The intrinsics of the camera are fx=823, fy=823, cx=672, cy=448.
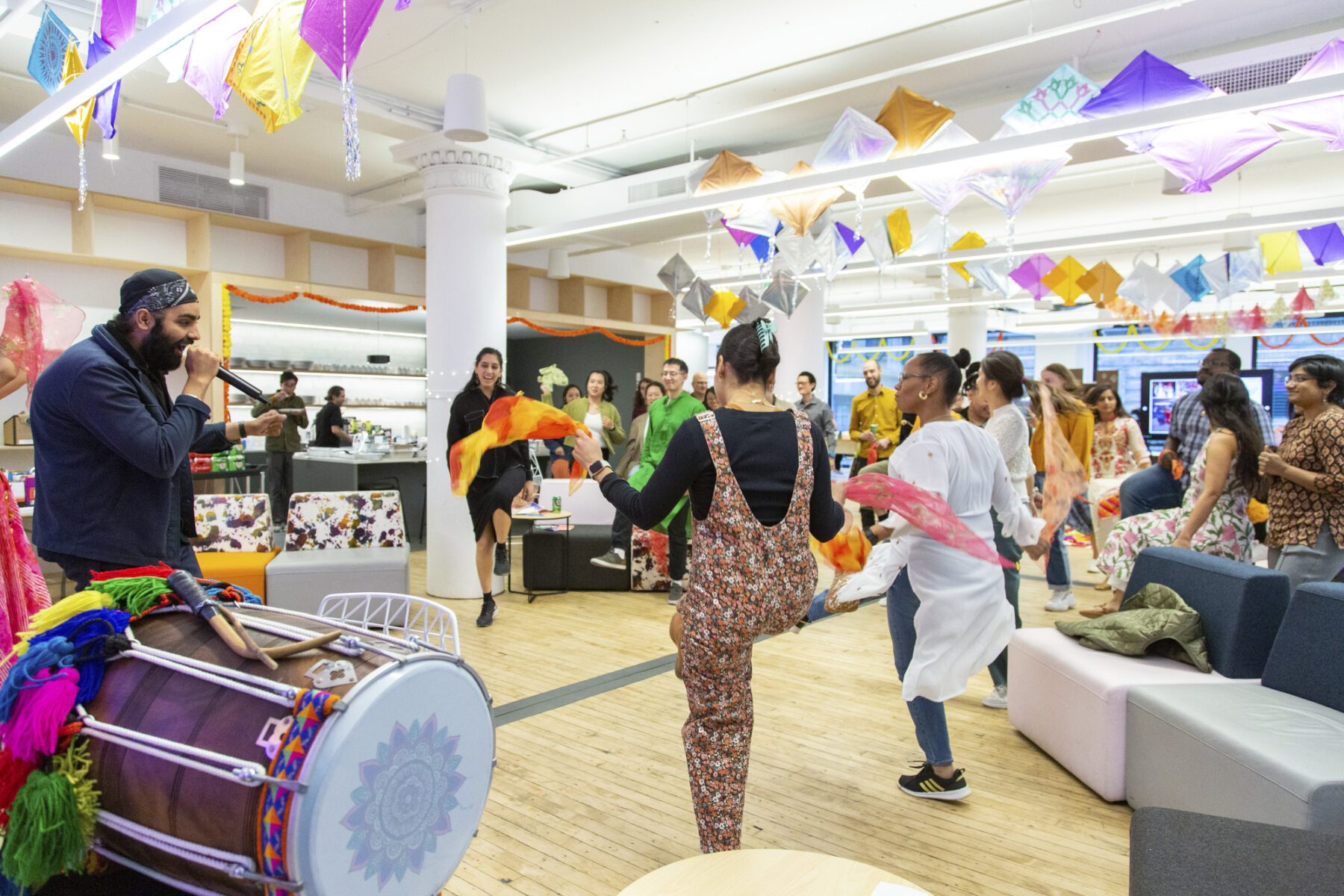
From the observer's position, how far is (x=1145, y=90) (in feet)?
13.8

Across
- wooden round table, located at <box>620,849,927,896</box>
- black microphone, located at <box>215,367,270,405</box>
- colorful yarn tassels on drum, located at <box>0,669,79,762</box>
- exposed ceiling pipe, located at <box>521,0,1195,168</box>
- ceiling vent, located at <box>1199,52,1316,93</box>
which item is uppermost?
exposed ceiling pipe, located at <box>521,0,1195,168</box>

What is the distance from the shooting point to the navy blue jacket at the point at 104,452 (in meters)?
1.88

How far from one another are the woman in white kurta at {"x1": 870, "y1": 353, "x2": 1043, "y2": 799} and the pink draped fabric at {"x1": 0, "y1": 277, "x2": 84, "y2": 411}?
2.71m

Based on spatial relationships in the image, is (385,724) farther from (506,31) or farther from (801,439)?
(506,31)

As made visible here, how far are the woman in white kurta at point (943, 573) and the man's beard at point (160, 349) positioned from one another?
2.15 m

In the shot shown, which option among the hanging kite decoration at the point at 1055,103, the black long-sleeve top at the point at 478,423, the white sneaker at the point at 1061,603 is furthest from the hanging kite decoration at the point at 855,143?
the white sneaker at the point at 1061,603

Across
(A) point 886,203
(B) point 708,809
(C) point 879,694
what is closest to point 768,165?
(A) point 886,203

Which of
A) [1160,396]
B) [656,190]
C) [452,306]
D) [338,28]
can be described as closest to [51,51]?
[452,306]

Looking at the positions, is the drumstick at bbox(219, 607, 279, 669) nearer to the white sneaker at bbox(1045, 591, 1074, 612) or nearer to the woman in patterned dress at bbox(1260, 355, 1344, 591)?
the woman in patterned dress at bbox(1260, 355, 1344, 591)

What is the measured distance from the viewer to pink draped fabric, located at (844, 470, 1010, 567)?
8.50 feet

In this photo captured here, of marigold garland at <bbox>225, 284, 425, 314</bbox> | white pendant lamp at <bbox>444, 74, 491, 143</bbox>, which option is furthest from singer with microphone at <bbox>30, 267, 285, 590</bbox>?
marigold garland at <bbox>225, 284, 425, 314</bbox>

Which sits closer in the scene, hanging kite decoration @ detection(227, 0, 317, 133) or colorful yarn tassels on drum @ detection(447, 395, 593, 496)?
colorful yarn tassels on drum @ detection(447, 395, 593, 496)

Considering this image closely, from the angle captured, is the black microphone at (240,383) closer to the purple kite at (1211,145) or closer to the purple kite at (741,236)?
the purple kite at (1211,145)

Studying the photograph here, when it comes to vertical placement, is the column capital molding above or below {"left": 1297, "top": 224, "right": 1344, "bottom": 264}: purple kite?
above
